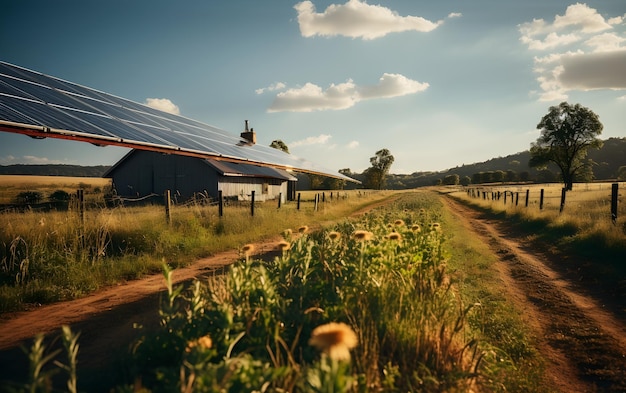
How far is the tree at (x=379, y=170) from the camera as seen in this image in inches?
4569

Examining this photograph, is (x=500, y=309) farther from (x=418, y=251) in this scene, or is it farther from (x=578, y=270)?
(x=578, y=270)

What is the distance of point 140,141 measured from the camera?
349 inches

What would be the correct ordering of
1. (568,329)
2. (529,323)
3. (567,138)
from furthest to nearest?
(567,138), (529,323), (568,329)

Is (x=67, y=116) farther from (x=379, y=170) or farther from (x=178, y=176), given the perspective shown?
(x=379, y=170)

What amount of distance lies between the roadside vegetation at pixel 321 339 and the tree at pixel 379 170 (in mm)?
112079

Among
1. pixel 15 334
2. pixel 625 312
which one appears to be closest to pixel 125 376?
pixel 15 334

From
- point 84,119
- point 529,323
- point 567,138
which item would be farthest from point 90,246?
point 567,138

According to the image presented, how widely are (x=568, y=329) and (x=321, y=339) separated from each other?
594 centimetres

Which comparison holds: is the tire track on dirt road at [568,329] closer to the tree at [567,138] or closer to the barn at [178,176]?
the barn at [178,176]

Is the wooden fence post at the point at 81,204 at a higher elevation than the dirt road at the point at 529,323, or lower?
higher

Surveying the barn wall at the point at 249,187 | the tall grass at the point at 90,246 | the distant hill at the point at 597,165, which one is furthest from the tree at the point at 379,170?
the tall grass at the point at 90,246

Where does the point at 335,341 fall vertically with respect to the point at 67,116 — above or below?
below

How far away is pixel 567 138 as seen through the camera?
188ft

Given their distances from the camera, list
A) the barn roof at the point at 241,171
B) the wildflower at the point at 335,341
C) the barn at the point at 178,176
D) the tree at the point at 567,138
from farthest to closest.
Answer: the tree at the point at 567,138, the barn at the point at 178,176, the barn roof at the point at 241,171, the wildflower at the point at 335,341
